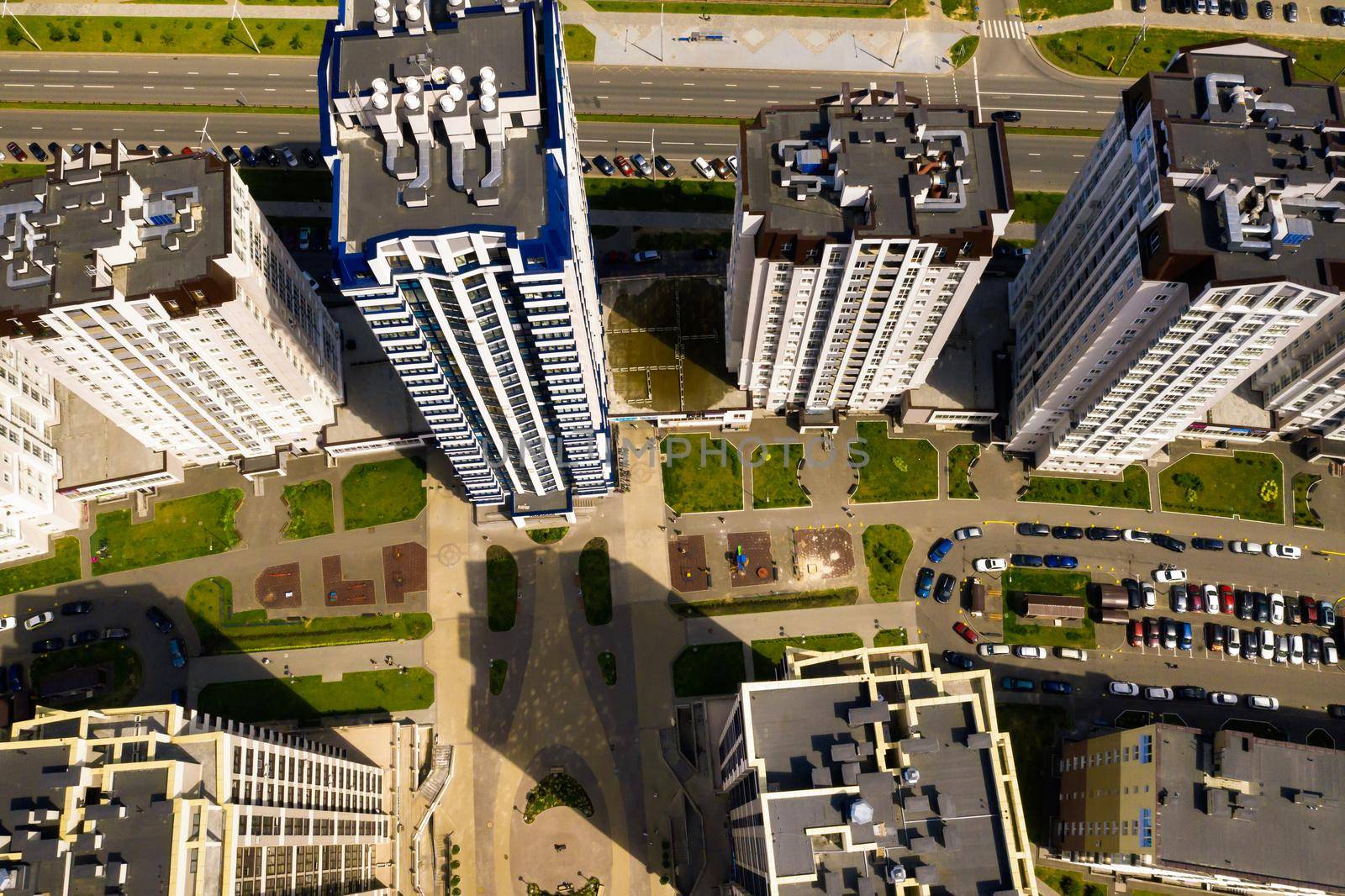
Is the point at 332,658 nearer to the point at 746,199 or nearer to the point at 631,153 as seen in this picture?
the point at 746,199

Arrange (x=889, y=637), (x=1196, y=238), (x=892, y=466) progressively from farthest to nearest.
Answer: (x=892, y=466)
(x=889, y=637)
(x=1196, y=238)

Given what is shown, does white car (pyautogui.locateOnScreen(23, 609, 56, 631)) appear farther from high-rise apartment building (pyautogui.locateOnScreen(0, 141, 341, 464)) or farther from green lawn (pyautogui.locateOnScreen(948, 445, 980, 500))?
green lawn (pyautogui.locateOnScreen(948, 445, 980, 500))

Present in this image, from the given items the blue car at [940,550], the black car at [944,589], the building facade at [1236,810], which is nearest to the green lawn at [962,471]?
the blue car at [940,550]

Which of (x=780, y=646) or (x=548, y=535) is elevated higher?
(x=548, y=535)

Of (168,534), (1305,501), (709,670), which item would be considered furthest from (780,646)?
(168,534)

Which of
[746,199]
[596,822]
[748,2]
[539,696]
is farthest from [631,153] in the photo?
[596,822]

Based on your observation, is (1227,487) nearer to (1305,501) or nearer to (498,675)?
(1305,501)
